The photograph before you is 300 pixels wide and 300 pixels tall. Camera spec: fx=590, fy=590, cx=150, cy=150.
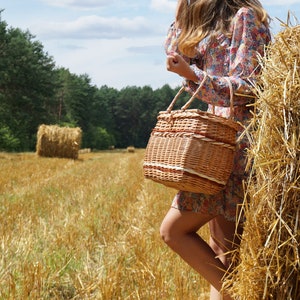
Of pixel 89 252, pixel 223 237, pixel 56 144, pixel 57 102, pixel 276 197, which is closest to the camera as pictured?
pixel 276 197

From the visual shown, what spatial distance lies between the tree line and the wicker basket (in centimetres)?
2975

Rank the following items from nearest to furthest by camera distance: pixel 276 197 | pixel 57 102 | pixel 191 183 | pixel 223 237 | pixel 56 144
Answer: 1. pixel 276 197
2. pixel 191 183
3. pixel 223 237
4. pixel 56 144
5. pixel 57 102

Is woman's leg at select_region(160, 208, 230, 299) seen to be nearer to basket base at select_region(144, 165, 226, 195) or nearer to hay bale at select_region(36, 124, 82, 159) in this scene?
basket base at select_region(144, 165, 226, 195)

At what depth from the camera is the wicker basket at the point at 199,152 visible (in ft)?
7.84

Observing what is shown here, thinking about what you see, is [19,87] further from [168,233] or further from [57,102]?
[168,233]

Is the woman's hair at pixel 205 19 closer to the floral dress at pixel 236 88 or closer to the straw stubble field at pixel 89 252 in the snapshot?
the floral dress at pixel 236 88

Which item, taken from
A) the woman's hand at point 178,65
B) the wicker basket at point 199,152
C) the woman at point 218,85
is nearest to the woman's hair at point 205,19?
the woman at point 218,85

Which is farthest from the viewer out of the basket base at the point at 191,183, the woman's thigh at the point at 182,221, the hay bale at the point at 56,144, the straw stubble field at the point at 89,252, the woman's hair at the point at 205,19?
the hay bale at the point at 56,144

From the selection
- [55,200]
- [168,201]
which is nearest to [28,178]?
[55,200]

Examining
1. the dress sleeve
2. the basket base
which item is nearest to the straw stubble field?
the basket base

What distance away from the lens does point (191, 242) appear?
2.56 metres

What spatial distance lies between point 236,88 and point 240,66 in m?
0.11

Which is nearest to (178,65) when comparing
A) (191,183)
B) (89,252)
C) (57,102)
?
(191,183)

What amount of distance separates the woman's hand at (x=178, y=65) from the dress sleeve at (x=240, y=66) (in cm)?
4
